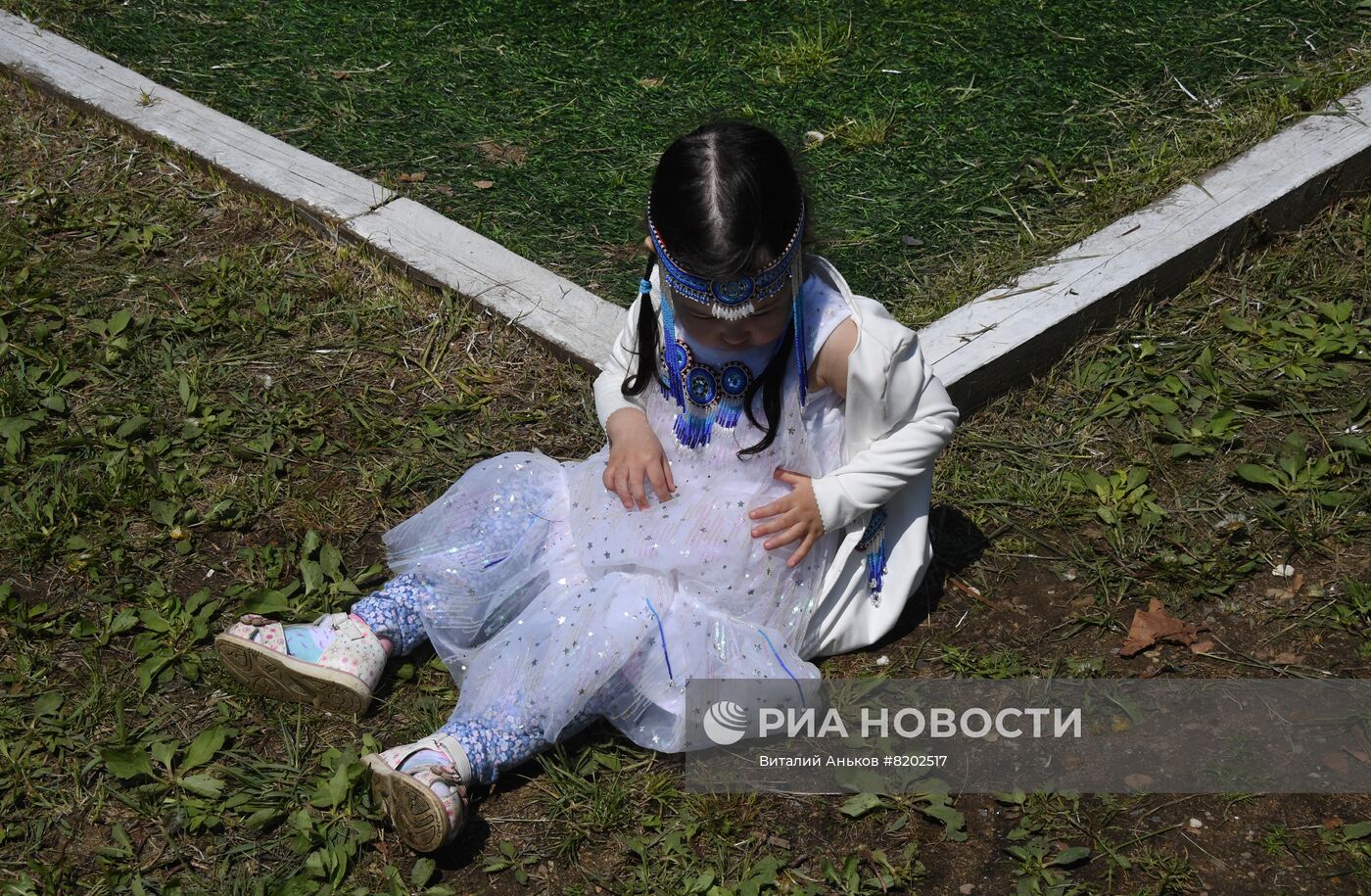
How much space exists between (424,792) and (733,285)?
3.55 ft

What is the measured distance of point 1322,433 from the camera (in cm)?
330

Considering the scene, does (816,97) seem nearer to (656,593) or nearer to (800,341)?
(800,341)

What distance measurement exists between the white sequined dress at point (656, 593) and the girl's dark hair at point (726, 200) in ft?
0.96

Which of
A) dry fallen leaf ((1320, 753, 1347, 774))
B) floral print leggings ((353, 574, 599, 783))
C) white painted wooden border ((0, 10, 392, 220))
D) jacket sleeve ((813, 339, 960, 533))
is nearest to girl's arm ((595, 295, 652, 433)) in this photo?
jacket sleeve ((813, 339, 960, 533))

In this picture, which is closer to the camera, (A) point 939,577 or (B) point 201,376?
(A) point 939,577

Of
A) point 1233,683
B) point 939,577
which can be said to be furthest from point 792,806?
point 1233,683

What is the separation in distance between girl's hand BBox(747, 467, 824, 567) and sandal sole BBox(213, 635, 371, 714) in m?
0.91

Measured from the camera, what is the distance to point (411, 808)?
7.92ft

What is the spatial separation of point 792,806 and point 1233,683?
980 millimetres

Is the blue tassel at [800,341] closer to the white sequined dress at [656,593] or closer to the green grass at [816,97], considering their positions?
the white sequined dress at [656,593]

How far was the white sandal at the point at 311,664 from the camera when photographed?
2.70 meters

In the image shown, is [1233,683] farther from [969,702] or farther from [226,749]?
[226,749]

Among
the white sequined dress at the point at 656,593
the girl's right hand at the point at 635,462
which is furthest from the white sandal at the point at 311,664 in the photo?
the girl's right hand at the point at 635,462

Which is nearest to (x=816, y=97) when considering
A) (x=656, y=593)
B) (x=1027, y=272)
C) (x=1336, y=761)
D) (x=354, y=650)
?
(x=1027, y=272)
